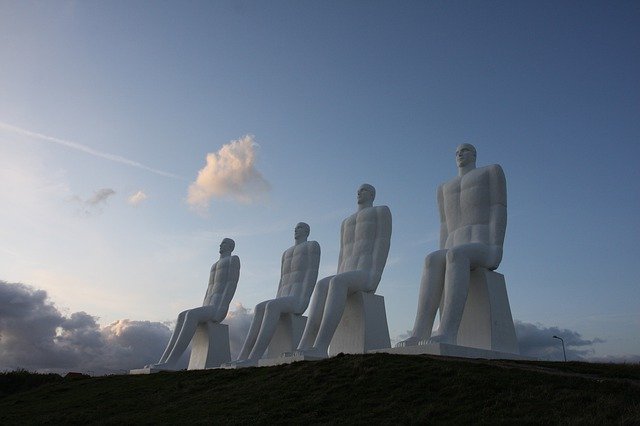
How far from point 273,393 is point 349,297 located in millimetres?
6173

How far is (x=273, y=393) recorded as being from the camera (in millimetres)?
10906

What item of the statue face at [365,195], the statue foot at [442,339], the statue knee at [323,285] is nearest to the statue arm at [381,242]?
the statue face at [365,195]

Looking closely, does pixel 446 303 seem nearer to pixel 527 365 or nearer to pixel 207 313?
pixel 527 365

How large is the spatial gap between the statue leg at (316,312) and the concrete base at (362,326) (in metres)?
0.80

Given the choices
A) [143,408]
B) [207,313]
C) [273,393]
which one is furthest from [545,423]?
[207,313]

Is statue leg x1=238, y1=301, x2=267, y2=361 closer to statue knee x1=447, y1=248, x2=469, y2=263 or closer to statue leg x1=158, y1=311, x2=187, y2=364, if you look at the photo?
statue leg x1=158, y1=311, x2=187, y2=364

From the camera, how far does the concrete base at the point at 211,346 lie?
21.4 metres

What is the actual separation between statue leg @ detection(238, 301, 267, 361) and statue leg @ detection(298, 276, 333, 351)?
109 inches

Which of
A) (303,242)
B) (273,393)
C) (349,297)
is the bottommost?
(273,393)

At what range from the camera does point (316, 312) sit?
1630 centimetres

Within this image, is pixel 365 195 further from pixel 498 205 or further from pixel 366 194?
pixel 498 205

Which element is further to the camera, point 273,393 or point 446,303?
point 446,303

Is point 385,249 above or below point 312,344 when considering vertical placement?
above

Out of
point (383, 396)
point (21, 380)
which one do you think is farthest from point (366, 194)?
point (21, 380)
